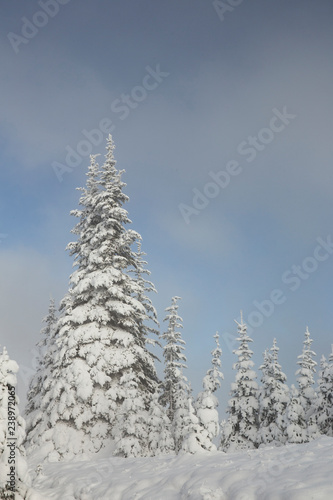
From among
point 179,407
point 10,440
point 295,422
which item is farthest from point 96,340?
point 295,422

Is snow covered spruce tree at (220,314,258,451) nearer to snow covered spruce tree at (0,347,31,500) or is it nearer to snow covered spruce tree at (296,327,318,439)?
snow covered spruce tree at (296,327,318,439)

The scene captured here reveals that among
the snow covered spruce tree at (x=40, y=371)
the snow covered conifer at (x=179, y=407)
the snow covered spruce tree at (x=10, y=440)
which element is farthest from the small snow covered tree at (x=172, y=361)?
the snow covered spruce tree at (x=10, y=440)

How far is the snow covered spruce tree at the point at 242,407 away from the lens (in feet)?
90.2

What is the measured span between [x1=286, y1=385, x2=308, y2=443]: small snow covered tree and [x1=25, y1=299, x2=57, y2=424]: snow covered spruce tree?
15.8 metres

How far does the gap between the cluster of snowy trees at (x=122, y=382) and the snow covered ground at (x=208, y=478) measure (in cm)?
259

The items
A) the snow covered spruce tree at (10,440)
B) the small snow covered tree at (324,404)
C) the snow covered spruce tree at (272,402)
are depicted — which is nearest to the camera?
the snow covered spruce tree at (10,440)

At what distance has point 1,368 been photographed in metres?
9.99

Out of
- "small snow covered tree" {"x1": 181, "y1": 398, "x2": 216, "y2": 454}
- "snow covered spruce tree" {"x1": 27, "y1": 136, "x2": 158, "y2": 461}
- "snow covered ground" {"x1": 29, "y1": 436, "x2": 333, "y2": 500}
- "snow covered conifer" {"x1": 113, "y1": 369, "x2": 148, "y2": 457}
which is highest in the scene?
"snow covered spruce tree" {"x1": 27, "y1": 136, "x2": 158, "y2": 461}

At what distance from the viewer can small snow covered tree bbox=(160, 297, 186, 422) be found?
2847 cm

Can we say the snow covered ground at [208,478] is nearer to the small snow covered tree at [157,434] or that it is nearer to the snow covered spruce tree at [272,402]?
the small snow covered tree at [157,434]

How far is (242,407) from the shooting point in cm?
2762

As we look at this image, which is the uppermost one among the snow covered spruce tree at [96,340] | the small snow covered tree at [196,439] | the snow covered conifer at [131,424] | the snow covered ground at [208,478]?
the snow covered spruce tree at [96,340]

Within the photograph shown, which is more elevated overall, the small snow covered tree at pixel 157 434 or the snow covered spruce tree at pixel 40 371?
the snow covered spruce tree at pixel 40 371

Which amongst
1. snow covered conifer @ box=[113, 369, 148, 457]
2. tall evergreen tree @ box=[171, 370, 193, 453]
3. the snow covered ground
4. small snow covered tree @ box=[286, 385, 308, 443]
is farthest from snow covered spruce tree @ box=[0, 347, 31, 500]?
small snow covered tree @ box=[286, 385, 308, 443]
